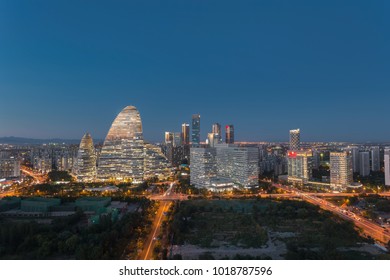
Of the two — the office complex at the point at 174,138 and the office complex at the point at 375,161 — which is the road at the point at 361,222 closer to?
the office complex at the point at 375,161

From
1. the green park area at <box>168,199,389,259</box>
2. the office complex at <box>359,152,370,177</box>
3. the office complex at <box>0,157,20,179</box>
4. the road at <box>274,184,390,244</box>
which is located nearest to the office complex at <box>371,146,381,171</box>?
the office complex at <box>359,152,370,177</box>

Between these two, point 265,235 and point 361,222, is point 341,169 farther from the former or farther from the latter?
point 265,235

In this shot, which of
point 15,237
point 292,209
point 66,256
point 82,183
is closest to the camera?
point 66,256

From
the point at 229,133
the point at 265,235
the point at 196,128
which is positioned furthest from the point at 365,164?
the point at 196,128

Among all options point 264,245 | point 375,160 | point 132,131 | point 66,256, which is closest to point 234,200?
point 264,245

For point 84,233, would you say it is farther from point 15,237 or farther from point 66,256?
point 15,237
